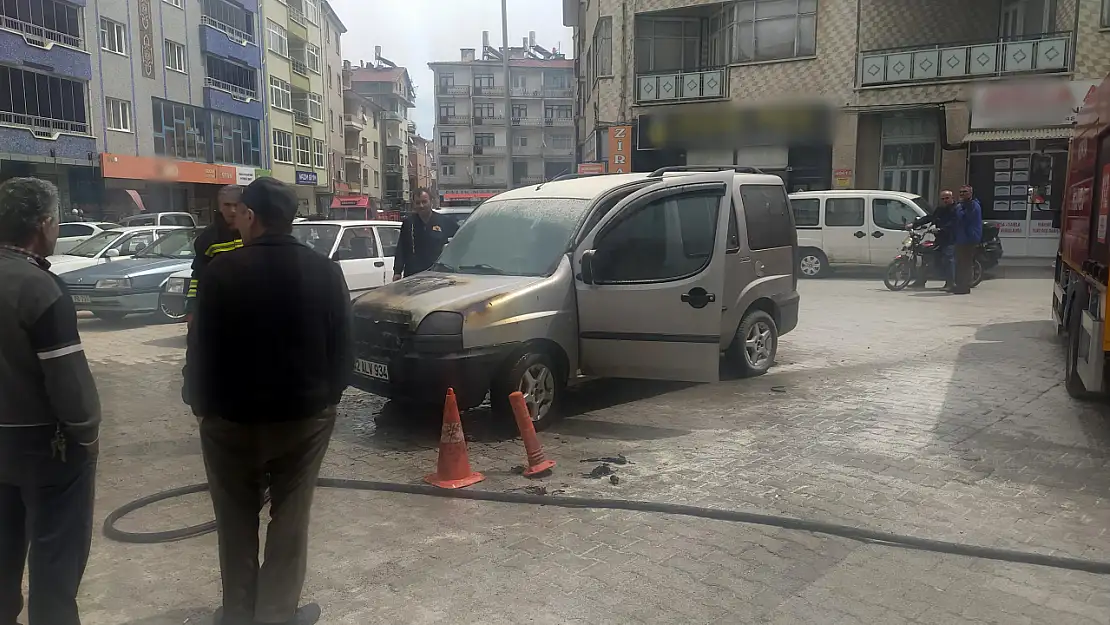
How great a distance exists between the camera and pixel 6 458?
8.47 feet

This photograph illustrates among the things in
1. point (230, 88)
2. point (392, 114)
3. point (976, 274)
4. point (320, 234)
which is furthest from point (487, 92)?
point (320, 234)

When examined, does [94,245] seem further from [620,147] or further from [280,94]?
[280,94]

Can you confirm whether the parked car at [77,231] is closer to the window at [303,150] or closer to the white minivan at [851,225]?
the white minivan at [851,225]

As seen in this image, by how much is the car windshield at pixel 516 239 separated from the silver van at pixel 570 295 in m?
0.01

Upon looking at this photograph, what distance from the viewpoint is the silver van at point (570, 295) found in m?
5.70

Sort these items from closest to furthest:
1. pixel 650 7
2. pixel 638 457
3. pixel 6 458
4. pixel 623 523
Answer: pixel 6 458 → pixel 623 523 → pixel 638 457 → pixel 650 7

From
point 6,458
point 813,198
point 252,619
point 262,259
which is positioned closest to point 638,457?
point 252,619

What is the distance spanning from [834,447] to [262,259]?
4304mm

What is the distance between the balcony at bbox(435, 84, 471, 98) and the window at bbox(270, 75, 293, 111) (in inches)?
1541

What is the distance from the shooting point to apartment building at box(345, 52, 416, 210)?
261 ft

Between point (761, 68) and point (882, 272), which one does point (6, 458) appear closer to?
point (882, 272)

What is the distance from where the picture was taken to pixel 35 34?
23.7 metres

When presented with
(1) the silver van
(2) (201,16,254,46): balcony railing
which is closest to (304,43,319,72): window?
(2) (201,16,254,46): balcony railing

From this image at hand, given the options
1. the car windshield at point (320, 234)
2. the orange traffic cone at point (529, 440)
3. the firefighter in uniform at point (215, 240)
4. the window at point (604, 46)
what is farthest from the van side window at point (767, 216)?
the window at point (604, 46)
